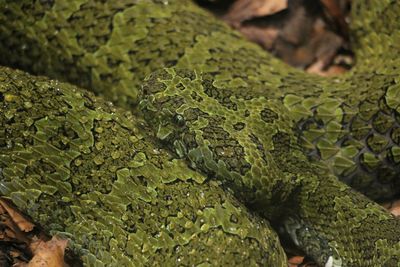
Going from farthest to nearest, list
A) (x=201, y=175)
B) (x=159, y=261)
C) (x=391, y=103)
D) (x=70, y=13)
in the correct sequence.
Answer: (x=70, y=13) < (x=391, y=103) < (x=201, y=175) < (x=159, y=261)

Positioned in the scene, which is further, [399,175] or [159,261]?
[399,175]

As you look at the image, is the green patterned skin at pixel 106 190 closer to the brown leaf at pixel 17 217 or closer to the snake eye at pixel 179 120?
the brown leaf at pixel 17 217

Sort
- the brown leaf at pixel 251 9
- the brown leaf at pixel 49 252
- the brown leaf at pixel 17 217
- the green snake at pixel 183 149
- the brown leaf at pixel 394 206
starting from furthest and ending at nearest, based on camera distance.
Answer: the brown leaf at pixel 251 9, the brown leaf at pixel 394 206, the brown leaf at pixel 17 217, the green snake at pixel 183 149, the brown leaf at pixel 49 252

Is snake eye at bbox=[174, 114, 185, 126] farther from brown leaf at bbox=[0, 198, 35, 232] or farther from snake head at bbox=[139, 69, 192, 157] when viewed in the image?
brown leaf at bbox=[0, 198, 35, 232]

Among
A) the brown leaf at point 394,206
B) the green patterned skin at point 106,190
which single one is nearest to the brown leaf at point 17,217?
the green patterned skin at point 106,190

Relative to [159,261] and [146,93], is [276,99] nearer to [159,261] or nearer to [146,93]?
[146,93]

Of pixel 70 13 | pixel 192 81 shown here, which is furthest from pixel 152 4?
pixel 192 81

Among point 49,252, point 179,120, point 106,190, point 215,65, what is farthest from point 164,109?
point 49,252
